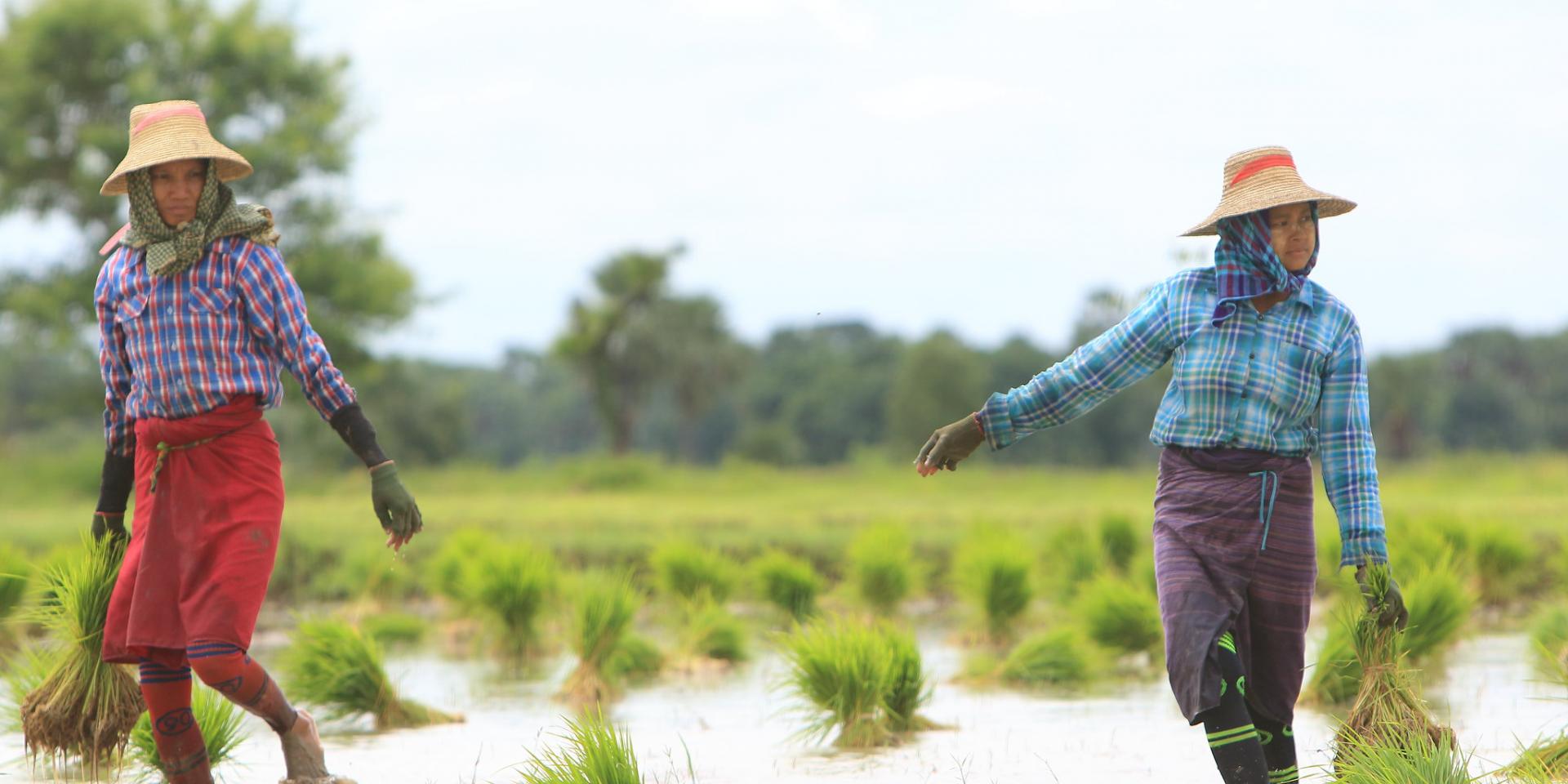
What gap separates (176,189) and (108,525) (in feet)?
3.94

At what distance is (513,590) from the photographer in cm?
1002

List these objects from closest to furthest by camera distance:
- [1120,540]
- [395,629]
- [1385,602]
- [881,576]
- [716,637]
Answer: [1385,602] < [716,637] < [395,629] < [881,576] < [1120,540]

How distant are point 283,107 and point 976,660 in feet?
93.6

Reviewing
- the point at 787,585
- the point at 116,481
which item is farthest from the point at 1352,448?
the point at 787,585

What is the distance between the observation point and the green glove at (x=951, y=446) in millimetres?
4875

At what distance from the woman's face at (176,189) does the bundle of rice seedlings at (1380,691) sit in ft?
12.1

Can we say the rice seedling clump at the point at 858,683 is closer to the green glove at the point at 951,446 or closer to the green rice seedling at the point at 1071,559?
the green glove at the point at 951,446

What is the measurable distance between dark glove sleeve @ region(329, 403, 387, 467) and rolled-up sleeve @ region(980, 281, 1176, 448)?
74.0 inches

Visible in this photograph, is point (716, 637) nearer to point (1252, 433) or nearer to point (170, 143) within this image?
point (170, 143)

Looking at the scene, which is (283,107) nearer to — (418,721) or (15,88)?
(15,88)

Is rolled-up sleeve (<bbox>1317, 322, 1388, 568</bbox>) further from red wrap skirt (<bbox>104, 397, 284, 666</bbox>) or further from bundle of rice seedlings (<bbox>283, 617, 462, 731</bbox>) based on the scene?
bundle of rice seedlings (<bbox>283, 617, 462, 731</bbox>)

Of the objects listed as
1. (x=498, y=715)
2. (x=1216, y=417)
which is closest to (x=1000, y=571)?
(x=498, y=715)

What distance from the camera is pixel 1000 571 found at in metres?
10.9

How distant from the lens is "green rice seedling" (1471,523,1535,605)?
12.5 m
